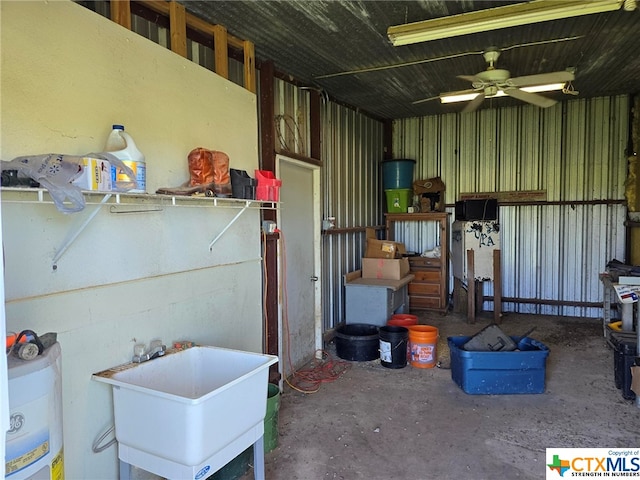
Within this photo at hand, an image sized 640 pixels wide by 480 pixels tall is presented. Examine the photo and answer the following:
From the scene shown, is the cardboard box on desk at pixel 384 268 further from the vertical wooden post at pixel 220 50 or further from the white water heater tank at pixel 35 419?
the white water heater tank at pixel 35 419

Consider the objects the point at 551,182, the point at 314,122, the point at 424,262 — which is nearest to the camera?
the point at 314,122

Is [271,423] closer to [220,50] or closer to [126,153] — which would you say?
[126,153]

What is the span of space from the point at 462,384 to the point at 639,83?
4.18 m

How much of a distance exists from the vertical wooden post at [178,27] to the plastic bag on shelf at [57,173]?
1225 millimetres

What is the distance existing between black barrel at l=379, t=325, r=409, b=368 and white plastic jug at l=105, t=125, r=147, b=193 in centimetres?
286

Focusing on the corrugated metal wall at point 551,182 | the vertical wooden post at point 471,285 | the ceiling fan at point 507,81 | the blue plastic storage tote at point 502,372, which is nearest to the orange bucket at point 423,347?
the blue plastic storage tote at point 502,372

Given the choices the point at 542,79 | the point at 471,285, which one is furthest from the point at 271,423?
the point at 471,285

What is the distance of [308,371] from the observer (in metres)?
4.18

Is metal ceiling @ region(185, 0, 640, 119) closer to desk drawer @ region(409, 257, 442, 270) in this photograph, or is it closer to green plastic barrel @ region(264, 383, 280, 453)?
desk drawer @ region(409, 257, 442, 270)

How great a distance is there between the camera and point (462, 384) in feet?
11.9

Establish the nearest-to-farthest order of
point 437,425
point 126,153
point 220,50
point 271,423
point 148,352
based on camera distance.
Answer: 1. point 126,153
2. point 148,352
3. point 271,423
4. point 220,50
5. point 437,425

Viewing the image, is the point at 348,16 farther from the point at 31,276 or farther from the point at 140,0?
the point at 31,276

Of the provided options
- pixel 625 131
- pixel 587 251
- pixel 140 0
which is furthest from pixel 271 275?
pixel 625 131

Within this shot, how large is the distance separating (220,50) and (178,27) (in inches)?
15.8
